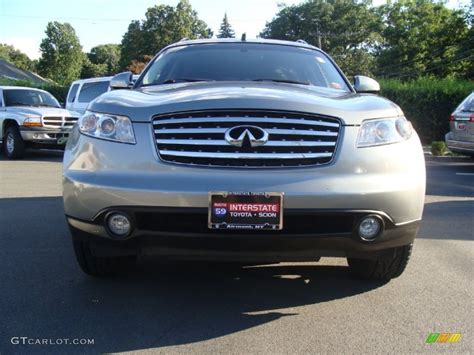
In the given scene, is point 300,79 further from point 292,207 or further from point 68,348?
point 68,348

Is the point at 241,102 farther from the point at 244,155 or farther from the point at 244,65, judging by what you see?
the point at 244,65

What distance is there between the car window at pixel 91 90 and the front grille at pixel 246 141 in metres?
12.5

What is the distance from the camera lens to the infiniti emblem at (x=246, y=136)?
119 inches

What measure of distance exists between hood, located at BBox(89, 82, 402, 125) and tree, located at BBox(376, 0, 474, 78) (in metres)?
49.7

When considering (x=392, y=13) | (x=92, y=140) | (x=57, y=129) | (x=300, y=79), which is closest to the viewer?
(x=92, y=140)

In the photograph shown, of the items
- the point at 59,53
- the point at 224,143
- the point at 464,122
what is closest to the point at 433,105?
the point at 464,122

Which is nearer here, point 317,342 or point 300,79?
point 317,342

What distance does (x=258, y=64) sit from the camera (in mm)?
4598

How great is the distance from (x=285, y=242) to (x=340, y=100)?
1032 mm

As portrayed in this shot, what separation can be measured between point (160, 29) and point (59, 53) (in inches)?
549

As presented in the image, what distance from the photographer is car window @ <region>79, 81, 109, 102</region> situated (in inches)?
593

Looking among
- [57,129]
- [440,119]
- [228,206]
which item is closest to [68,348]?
[228,206]

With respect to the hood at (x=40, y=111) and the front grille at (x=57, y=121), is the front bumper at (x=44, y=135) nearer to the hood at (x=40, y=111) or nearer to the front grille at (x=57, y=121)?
the front grille at (x=57, y=121)

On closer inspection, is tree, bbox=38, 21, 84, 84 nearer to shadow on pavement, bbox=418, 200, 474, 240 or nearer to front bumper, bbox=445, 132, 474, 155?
Answer: front bumper, bbox=445, 132, 474, 155
